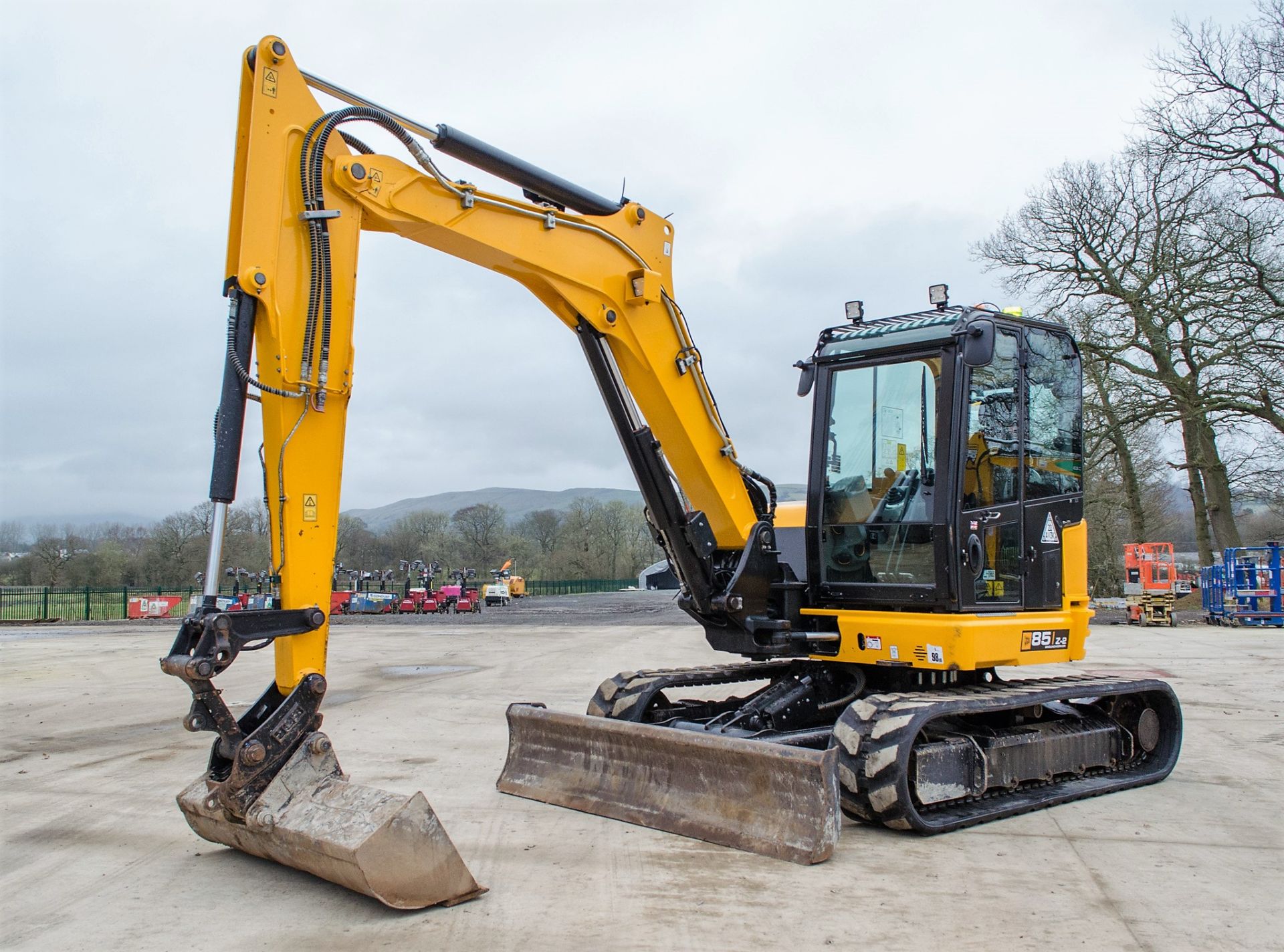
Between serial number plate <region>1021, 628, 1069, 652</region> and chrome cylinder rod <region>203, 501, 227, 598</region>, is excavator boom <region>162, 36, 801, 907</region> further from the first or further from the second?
serial number plate <region>1021, 628, 1069, 652</region>

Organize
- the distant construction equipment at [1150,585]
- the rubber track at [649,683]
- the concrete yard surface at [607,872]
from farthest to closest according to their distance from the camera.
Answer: the distant construction equipment at [1150,585] < the rubber track at [649,683] < the concrete yard surface at [607,872]

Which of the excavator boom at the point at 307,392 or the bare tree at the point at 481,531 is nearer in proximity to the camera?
the excavator boom at the point at 307,392

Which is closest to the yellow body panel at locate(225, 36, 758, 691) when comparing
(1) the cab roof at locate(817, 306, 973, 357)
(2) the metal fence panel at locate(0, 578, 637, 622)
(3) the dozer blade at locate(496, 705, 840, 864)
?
(3) the dozer blade at locate(496, 705, 840, 864)

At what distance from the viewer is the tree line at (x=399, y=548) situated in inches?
1838

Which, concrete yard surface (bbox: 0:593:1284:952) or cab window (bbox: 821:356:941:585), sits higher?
cab window (bbox: 821:356:941:585)

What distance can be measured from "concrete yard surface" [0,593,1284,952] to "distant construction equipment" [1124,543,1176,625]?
14.4 meters

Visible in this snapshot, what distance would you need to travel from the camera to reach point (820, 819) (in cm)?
508

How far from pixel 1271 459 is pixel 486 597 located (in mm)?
26655

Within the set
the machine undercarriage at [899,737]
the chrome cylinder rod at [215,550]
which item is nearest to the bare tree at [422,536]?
the machine undercarriage at [899,737]

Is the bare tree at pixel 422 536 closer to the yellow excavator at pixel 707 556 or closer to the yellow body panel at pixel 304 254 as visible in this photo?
the yellow excavator at pixel 707 556

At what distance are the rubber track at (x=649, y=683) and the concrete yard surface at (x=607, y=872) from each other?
0.96 m

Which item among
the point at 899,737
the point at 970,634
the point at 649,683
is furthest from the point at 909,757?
the point at 649,683

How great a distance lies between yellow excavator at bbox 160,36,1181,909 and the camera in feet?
15.6

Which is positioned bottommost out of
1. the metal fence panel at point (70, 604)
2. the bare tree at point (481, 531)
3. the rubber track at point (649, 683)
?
the metal fence panel at point (70, 604)
